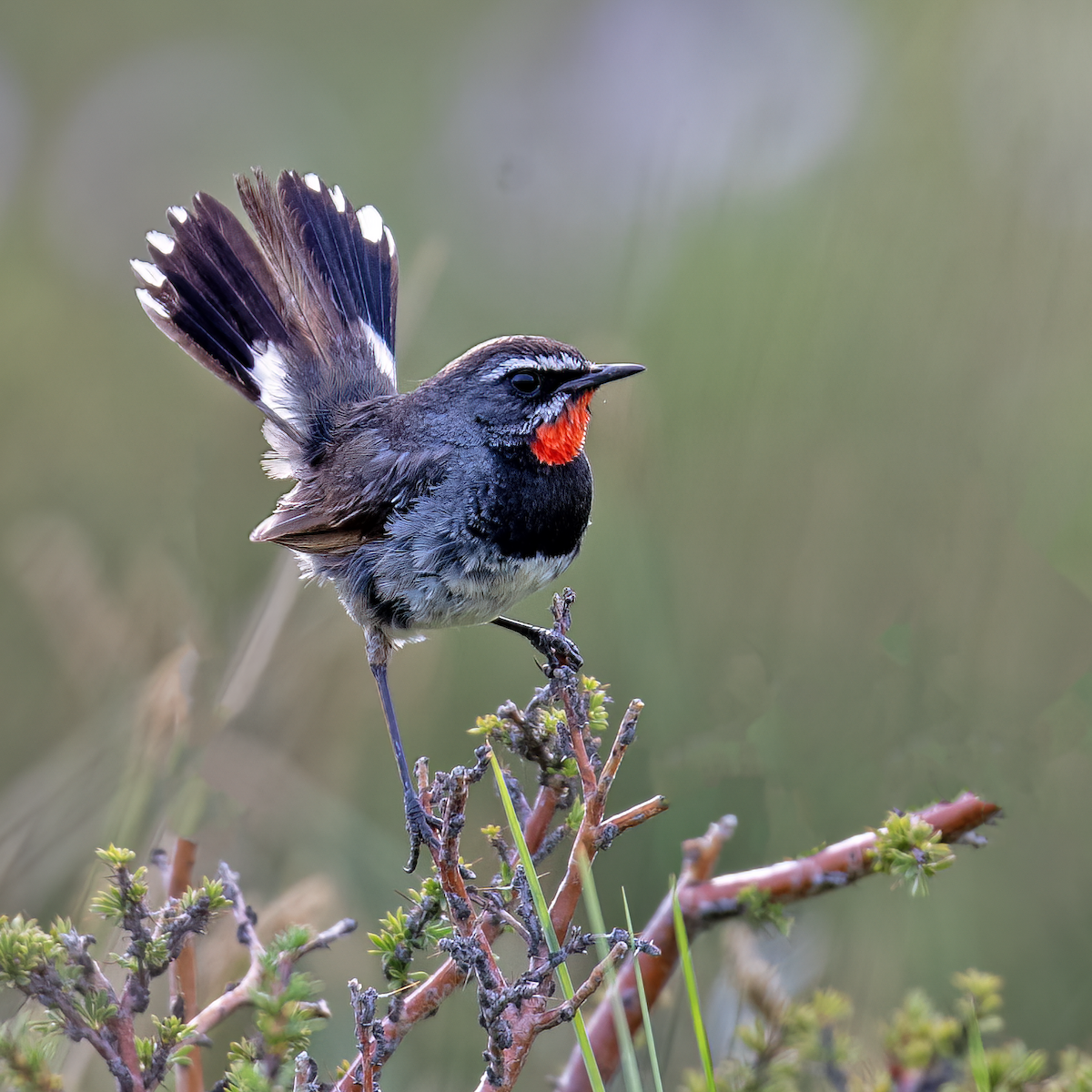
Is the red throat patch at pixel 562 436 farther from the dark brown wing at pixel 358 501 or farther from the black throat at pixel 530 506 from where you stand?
the dark brown wing at pixel 358 501

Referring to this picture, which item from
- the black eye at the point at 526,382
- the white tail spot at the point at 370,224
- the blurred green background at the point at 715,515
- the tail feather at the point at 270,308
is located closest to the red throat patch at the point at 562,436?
the black eye at the point at 526,382

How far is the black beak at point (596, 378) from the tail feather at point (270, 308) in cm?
101

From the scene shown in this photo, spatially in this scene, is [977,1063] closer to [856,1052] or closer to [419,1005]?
[856,1052]

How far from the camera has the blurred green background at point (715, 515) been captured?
135 inches

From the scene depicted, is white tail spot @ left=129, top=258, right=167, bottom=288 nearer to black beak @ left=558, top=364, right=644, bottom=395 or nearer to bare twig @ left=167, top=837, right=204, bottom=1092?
black beak @ left=558, top=364, right=644, bottom=395

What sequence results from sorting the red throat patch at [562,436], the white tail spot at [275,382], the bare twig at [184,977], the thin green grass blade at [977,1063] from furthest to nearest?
the white tail spot at [275,382] < the red throat patch at [562,436] < the bare twig at [184,977] < the thin green grass blade at [977,1063]

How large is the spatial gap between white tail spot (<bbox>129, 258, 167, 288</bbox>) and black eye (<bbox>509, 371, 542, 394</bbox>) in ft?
4.83

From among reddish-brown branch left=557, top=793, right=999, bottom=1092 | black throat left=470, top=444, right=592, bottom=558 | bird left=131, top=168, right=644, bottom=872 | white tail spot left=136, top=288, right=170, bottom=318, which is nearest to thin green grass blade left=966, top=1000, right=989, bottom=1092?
reddish-brown branch left=557, top=793, right=999, bottom=1092

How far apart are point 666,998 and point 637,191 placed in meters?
3.15

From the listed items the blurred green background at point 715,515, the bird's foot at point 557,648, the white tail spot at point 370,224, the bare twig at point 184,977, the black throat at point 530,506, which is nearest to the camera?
the bare twig at point 184,977

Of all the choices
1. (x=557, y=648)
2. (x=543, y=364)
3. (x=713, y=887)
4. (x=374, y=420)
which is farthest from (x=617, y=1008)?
(x=374, y=420)

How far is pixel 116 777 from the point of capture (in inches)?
131

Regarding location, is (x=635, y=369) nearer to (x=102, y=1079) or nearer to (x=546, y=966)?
(x=546, y=966)

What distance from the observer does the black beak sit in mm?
3039
